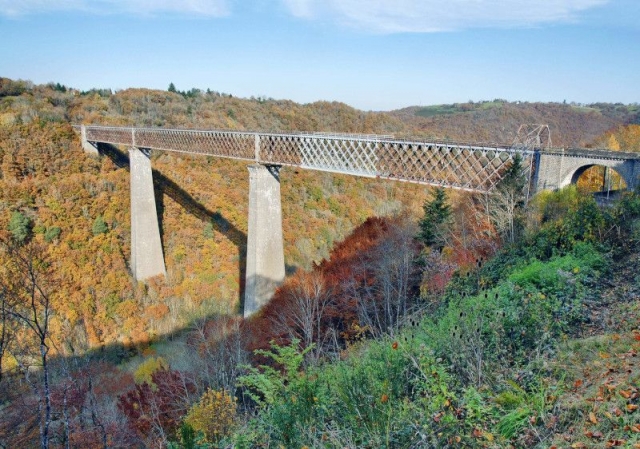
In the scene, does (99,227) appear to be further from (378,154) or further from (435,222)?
(435,222)

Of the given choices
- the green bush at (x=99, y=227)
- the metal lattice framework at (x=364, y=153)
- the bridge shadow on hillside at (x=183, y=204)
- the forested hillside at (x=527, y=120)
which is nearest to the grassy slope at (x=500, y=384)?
the metal lattice framework at (x=364, y=153)

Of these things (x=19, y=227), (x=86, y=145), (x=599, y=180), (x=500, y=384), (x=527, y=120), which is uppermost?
(x=527, y=120)

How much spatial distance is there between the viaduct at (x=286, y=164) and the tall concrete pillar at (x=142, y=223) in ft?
0.23

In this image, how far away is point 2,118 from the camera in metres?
37.0

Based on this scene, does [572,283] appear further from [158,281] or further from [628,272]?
[158,281]

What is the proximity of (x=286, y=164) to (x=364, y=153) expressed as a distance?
4.54 metres

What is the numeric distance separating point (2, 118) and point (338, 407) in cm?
4471

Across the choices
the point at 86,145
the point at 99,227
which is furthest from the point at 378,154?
the point at 86,145

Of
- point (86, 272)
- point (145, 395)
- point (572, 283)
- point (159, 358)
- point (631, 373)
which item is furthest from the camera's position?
point (86, 272)

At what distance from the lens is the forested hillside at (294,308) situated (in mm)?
4586

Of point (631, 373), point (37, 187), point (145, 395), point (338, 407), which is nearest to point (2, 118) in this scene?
point (37, 187)

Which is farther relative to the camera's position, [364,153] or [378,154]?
[364,153]

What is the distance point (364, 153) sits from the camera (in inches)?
714

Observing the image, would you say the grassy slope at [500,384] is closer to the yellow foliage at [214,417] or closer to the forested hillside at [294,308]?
the forested hillside at [294,308]
